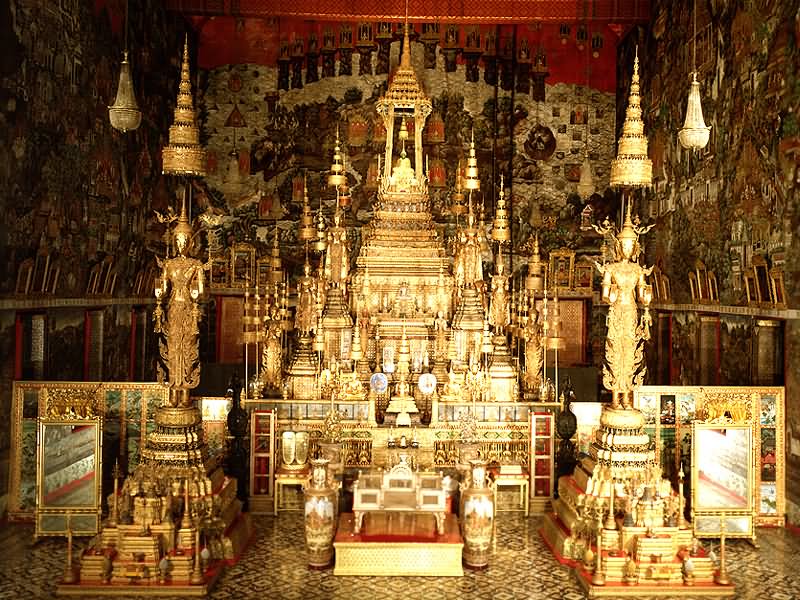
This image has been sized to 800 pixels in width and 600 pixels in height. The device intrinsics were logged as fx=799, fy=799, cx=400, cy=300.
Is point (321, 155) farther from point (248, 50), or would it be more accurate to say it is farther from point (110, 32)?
point (110, 32)

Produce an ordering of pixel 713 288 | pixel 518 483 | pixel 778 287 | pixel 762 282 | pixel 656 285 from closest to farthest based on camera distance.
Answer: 1. pixel 518 483
2. pixel 778 287
3. pixel 762 282
4. pixel 713 288
5. pixel 656 285

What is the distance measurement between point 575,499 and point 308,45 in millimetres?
14068

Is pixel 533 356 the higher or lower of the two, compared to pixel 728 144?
lower

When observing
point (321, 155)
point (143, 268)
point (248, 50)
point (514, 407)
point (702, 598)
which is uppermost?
point (248, 50)

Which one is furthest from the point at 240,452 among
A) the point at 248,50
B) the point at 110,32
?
the point at 248,50

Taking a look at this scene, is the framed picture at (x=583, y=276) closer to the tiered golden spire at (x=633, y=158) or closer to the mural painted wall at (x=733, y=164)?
the mural painted wall at (x=733, y=164)

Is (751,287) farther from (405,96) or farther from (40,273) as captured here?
(40,273)

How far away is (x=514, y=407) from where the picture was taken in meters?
10.4

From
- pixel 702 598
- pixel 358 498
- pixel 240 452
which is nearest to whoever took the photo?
pixel 702 598

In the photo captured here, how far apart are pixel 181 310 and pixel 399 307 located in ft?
16.4

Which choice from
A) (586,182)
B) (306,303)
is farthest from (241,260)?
(586,182)

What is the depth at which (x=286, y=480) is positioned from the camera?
9883mm

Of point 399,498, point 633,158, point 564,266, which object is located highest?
point 633,158

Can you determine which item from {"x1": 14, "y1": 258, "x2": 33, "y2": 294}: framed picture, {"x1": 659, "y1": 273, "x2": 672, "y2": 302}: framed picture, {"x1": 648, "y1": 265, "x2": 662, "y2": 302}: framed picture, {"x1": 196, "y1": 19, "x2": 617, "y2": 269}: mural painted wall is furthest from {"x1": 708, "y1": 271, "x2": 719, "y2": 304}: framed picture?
{"x1": 14, "y1": 258, "x2": 33, "y2": 294}: framed picture
